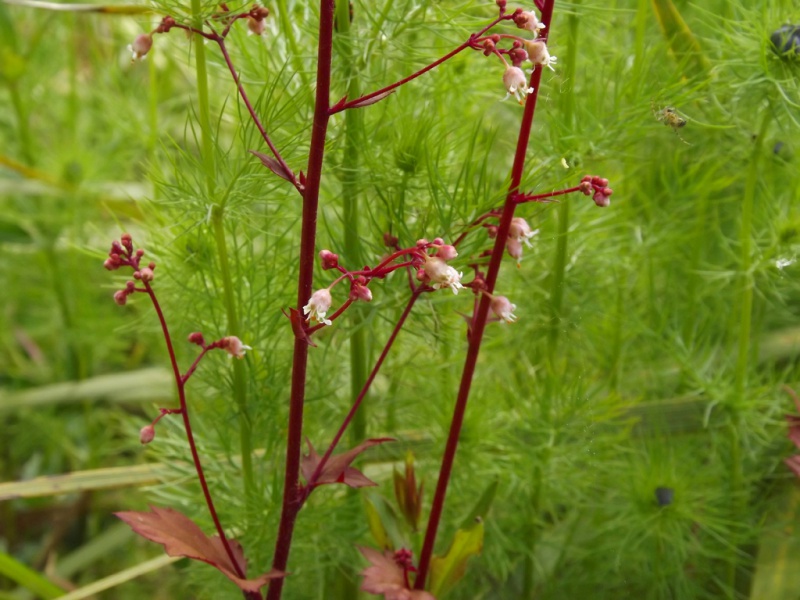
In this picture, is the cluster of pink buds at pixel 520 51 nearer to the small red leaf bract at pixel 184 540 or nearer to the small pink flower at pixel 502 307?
the small pink flower at pixel 502 307

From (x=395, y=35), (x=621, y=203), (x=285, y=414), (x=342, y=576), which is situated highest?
(x=395, y=35)

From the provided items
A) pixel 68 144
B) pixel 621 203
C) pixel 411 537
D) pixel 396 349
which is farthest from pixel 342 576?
pixel 68 144

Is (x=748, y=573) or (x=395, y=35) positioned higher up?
(x=395, y=35)

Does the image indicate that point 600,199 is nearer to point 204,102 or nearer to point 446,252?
point 446,252

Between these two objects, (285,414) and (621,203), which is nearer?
(285,414)

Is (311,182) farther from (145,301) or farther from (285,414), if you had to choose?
(145,301)

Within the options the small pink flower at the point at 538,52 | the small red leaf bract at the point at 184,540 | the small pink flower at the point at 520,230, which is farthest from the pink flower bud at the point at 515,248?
the small red leaf bract at the point at 184,540

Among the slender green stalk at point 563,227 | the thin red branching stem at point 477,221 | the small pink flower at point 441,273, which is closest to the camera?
the small pink flower at point 441,273

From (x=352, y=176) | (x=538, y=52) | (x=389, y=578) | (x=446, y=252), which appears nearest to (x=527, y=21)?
(x=538, y=52)
